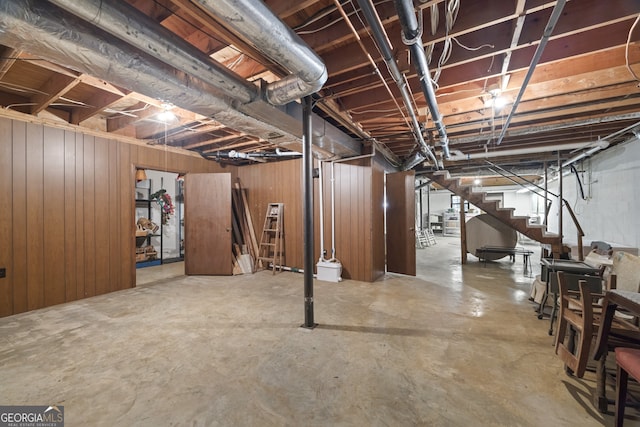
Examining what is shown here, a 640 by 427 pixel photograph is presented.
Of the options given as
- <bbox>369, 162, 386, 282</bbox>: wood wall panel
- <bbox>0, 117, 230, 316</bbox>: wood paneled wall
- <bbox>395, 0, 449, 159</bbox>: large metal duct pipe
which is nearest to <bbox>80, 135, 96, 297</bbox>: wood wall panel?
<bbox>0, 117, 230, 316</bbox>: wood paneled wall

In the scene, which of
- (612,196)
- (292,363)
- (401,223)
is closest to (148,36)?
(292,363)

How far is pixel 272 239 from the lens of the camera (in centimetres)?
536

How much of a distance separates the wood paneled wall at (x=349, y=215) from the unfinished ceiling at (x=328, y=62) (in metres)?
0.79

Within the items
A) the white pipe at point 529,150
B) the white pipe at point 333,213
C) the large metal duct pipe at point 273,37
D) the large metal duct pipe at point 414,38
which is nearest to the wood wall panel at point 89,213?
the large metal duct pipe at point 273,37

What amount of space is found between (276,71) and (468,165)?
227 inches

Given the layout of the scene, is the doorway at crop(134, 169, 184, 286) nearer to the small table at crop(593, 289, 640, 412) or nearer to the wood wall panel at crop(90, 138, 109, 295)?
the wood wall panel at crop(90, 138, 109, 295)

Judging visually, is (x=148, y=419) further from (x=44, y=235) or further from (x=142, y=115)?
(x=142, y=115)

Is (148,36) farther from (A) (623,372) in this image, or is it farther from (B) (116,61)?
(A) (623,372)

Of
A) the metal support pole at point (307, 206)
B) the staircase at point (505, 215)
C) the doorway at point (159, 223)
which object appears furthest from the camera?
the doorway at point (159, 223)

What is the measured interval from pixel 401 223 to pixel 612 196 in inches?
147

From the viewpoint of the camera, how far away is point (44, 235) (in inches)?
127

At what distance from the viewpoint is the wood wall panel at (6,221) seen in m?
2.93

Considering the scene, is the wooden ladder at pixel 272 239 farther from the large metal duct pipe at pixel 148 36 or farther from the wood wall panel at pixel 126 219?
the large metal duct pipe at pixel 148 36

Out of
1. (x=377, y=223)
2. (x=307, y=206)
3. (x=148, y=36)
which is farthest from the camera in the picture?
(x=377, y=223)
